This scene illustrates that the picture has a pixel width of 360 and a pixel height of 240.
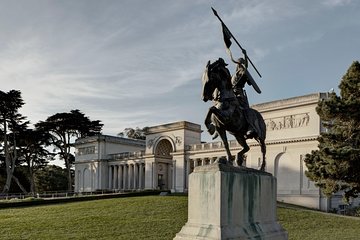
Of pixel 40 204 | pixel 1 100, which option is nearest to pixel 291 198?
pixel 40 204

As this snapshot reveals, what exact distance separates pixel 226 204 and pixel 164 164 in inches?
2031

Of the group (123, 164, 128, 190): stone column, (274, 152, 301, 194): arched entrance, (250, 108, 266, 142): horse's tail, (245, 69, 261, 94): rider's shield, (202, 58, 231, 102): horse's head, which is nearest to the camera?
(202, 58, 231, 102): horse's head

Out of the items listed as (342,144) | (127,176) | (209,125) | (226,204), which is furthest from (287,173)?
(226,204)

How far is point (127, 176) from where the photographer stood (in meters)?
65.7

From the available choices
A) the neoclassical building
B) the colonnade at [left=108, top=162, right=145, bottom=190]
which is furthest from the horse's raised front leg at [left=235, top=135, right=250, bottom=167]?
the colonnade at [left=108, top=162, right=145, bottom=190]

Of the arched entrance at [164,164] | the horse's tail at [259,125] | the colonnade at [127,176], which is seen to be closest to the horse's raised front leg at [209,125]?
the horse's tail at [259,125]

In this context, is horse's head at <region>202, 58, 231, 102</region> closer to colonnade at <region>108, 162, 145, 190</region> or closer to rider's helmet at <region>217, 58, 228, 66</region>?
rider's helmet at <region>217, 58, 228, 66</region>

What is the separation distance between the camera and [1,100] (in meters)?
58.3

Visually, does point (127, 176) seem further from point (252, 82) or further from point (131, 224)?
point (252, 82)

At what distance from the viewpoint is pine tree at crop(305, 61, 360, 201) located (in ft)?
77.4

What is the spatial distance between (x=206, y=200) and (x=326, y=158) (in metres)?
17.3

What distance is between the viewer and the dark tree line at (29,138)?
60.5m

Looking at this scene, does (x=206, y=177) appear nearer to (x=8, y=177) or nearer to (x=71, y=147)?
(x=8, y=177)

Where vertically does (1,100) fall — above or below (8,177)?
above
